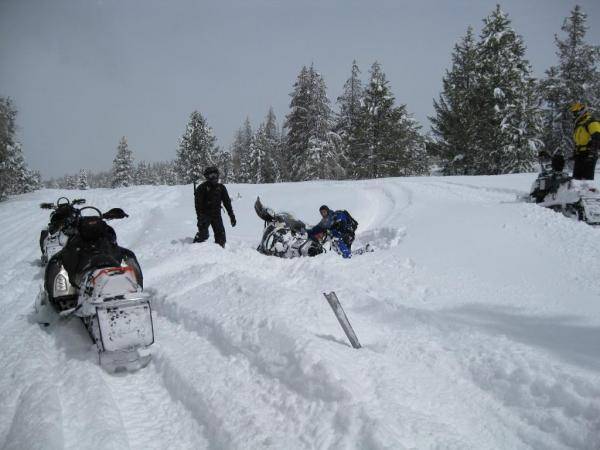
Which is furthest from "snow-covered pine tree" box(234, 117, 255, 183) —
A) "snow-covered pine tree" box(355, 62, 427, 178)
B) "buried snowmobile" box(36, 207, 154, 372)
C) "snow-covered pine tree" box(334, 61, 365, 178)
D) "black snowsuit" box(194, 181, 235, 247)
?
"buried snowmobile" box(36, 207, 154, 372)

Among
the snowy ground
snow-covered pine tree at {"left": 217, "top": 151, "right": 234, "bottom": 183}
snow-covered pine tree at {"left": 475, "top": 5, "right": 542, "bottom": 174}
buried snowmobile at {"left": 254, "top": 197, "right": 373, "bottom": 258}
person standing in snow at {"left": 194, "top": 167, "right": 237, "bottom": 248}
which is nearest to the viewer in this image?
the snowy ground

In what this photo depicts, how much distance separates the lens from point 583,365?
311 cm

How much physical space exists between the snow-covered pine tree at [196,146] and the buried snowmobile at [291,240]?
111 ft

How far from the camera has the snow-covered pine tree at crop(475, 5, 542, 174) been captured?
22.2m

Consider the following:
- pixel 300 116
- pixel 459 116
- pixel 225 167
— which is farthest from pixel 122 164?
pixel 459 116

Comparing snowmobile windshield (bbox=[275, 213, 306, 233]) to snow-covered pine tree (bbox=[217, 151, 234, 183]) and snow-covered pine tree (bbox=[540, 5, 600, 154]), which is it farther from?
snow-covered pine tree (bbox=[217, 151, 234, 183])

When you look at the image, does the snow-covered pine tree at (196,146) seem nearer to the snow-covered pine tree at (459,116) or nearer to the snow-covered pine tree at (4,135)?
the snow-covered pine tree at (4,135)

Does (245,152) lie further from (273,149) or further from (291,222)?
(291,222)

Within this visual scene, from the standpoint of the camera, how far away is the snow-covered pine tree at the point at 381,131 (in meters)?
27.9

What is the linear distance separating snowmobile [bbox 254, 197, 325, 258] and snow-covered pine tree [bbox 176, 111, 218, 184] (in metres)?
33.7

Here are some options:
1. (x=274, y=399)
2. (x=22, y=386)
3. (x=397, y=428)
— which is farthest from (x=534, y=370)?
(x=22, y=386)

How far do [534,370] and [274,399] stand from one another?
79.8 inches

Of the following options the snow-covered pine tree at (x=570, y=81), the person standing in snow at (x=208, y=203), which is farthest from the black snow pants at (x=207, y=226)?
the snow-covered pine tree at (x=570, y=81)

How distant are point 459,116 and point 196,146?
2612 cm
